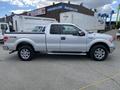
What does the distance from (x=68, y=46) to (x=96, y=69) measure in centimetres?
221

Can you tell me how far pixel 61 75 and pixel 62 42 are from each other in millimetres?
2866

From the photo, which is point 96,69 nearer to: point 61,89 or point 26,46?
point 61,89

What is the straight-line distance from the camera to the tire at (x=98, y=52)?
31.6 ft

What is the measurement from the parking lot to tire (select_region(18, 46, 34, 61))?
1.37ft

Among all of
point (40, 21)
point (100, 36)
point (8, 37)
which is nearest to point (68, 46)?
point (100, 36)

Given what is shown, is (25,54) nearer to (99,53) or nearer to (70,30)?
(70,30)

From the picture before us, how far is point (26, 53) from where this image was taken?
988 centimetres

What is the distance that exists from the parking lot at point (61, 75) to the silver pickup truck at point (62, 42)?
530 mm

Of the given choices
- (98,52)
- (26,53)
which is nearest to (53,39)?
(26,53)

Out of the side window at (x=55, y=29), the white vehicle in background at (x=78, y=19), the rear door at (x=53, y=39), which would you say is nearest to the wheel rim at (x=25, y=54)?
the rear door at (x=53, y=39)

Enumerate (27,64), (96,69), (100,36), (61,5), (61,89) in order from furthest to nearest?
(61,5) → (100,36) → (27,64) → (96,69) → (61,89)

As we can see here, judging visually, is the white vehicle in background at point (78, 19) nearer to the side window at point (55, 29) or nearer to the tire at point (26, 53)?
the side window at point (55, 29)

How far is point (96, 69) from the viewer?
7.89 meters

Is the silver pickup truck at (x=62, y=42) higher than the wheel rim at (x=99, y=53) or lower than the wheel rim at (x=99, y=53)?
higher
